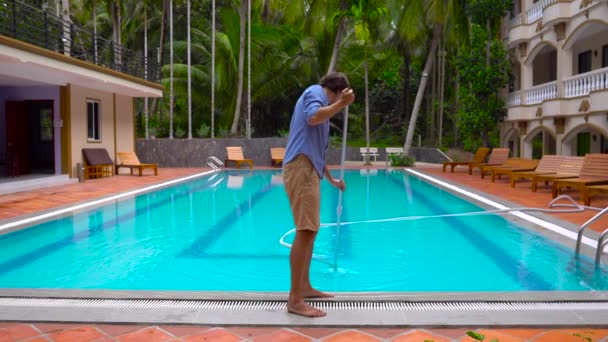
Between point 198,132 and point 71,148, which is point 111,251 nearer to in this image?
point 71,148

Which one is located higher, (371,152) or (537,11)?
(537,11)

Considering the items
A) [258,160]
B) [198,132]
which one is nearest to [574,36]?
[258,160]

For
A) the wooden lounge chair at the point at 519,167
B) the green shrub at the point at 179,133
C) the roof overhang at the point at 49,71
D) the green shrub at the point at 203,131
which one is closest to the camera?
the roof overhang at the point at 49,71

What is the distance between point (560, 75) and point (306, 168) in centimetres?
1681

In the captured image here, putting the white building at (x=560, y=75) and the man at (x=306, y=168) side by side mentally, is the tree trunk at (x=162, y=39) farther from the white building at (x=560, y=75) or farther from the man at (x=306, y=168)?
the man at (x=306, y=168)

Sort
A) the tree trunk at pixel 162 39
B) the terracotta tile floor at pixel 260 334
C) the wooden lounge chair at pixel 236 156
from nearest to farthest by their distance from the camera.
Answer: the terracotta tile floor at pixel 260 334 → the wooden lounge chair at pixel 236 156 → the tree trunk at pixel 162 39

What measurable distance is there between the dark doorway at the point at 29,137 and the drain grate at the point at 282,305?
12.9m

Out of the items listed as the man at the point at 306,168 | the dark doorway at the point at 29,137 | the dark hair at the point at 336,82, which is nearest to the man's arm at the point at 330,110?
the man at the point at 306,168

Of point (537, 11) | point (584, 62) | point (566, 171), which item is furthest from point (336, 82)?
point (584, 62)

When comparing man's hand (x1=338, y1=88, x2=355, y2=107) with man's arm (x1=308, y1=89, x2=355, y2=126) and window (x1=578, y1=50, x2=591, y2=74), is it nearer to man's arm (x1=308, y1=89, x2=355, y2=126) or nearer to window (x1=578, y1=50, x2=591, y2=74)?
man's arm (x1=308, y1=89, x2=355, y2=126)

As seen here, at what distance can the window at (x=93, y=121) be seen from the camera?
17156mm

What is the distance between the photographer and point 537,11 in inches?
765

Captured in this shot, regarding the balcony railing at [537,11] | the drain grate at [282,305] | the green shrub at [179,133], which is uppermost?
the balcony railing at [537,11]

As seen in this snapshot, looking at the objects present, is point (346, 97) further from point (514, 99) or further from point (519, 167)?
point (514, 99)
